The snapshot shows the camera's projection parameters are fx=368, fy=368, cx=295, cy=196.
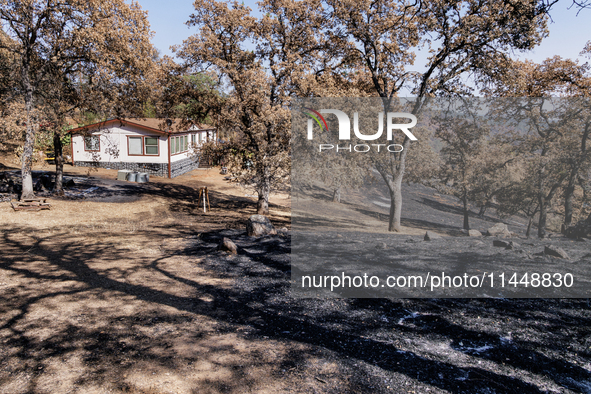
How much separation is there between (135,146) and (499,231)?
26.5 metres

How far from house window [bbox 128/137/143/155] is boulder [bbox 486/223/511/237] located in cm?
2594

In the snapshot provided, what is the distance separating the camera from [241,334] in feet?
20.0

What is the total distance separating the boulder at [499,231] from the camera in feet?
35.1

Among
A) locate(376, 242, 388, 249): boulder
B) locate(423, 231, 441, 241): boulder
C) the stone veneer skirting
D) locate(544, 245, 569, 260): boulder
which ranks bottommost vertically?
locate(376, 242, 388, 249): boulder

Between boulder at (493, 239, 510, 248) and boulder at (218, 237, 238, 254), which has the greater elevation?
boulder at (493, 239, 510, 248)

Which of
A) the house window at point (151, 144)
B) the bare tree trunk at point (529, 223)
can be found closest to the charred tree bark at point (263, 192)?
the bare tree trunk at point (529, 223)

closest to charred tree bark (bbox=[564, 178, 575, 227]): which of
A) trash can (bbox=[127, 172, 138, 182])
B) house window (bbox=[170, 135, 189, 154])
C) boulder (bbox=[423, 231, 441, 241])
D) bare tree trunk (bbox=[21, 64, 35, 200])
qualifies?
boulder (bbox=[423, 231, 441, 241])

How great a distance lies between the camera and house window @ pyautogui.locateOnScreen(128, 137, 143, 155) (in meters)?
29.0

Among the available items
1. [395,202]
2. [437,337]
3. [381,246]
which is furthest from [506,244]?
[437,337]

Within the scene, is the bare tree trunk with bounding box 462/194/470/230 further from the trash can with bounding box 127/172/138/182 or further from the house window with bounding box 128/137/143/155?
the house window with bounding box 128/137/143/155

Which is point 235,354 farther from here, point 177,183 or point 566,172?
point 177,183

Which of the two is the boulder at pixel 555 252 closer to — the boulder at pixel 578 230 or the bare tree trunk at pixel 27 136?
the boulder at pixel 578 230

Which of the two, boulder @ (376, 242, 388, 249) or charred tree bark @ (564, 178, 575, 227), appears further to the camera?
boulder @ (376, 242, 388, 249)

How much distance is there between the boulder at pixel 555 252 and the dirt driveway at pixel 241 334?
1868 mm
